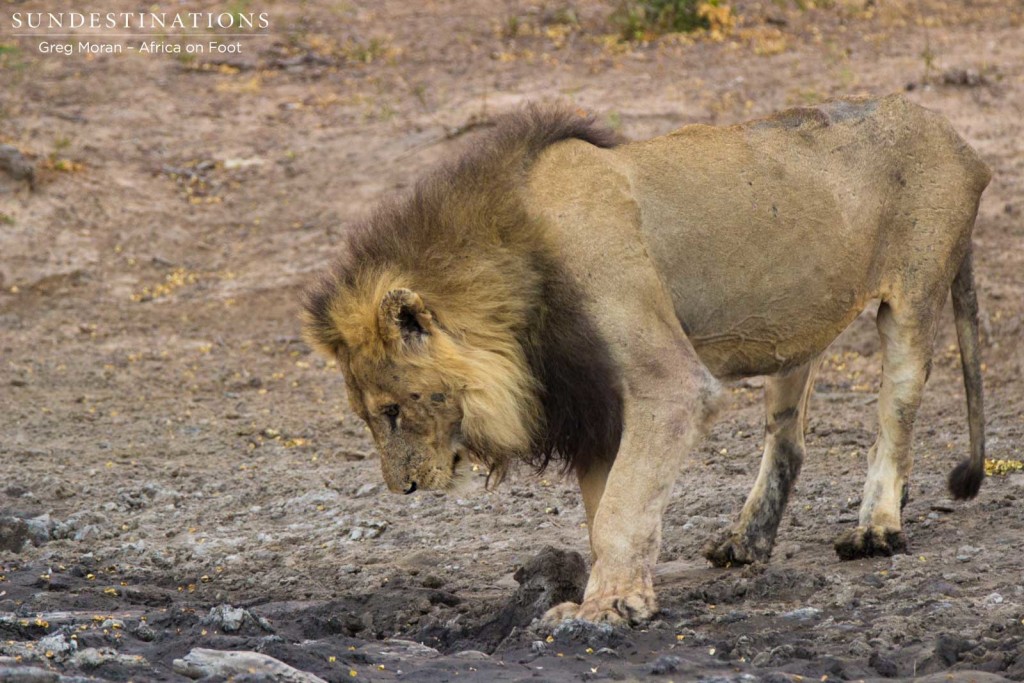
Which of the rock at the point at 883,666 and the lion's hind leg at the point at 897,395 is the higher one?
the lion's hind leg at the point at 897,395

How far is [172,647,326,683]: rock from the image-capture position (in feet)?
12.5

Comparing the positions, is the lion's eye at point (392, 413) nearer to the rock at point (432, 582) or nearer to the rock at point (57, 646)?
the rock at point (432, 582)

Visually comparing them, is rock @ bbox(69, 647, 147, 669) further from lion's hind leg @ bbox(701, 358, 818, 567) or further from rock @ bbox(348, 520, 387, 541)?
lion's hind leg @ bbox(701, 358, 818, 567)

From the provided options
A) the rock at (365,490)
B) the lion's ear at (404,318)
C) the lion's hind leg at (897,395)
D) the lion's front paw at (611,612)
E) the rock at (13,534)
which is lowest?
the lion's front paw at (611,612)

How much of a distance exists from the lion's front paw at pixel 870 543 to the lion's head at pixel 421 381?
4.60 feet

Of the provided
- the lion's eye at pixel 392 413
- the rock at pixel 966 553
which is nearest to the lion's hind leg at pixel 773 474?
the rock at pixel 966 553

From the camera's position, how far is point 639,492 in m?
4.84

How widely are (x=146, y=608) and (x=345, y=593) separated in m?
0.78

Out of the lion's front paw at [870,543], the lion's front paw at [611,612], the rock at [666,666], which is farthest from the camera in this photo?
the lion's front paw at [870,543]

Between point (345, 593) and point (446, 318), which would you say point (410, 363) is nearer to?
point (446, 318)

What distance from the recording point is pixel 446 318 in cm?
490

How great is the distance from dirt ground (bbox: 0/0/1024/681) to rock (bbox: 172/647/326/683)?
0.11 ft

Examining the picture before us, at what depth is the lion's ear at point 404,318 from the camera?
4785mm

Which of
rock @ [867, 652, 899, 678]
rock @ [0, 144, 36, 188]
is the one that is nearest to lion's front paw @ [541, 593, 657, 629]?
rock @ [867, 652, 899, 678]
